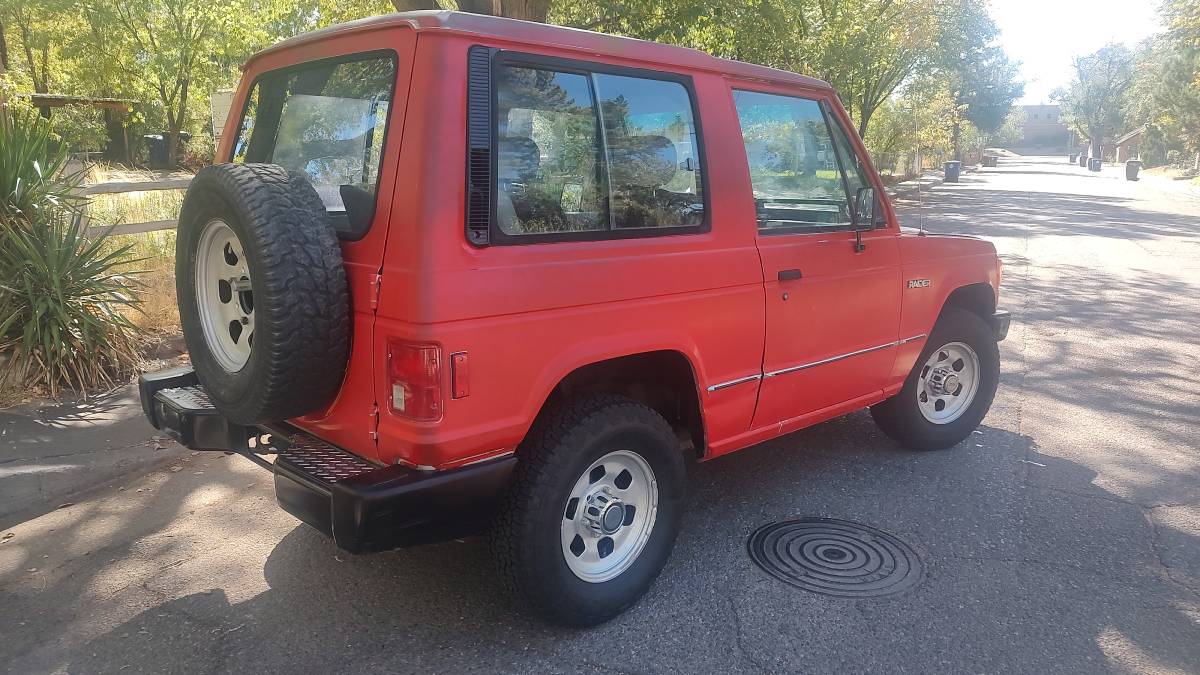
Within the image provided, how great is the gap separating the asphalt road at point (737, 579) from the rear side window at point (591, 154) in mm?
1509

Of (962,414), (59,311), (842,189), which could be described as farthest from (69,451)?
(962,414)

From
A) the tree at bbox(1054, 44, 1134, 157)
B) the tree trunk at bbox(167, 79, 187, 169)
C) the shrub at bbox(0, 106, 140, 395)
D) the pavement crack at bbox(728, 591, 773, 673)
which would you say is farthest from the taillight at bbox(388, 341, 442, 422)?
the tree at bbox(1054, 44, 1134, 157)

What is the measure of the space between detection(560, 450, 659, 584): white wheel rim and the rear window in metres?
1.30

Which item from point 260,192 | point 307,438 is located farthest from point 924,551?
point 260,192

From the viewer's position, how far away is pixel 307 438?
3023mm

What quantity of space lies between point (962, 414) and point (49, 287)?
6.01 metres

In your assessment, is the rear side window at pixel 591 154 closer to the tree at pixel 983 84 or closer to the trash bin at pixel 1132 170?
the tree at pixel 983 84

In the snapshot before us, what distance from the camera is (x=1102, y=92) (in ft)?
290

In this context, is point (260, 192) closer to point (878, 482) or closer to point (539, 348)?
point (539, 348)

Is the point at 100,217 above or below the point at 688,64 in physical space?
below

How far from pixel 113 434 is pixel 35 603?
1840 millimetres

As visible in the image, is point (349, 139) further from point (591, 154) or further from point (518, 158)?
point (591, 154)

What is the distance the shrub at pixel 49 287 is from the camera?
206 inches

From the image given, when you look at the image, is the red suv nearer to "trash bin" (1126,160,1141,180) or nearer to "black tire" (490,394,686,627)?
"black tire" (490,394,686,627)
